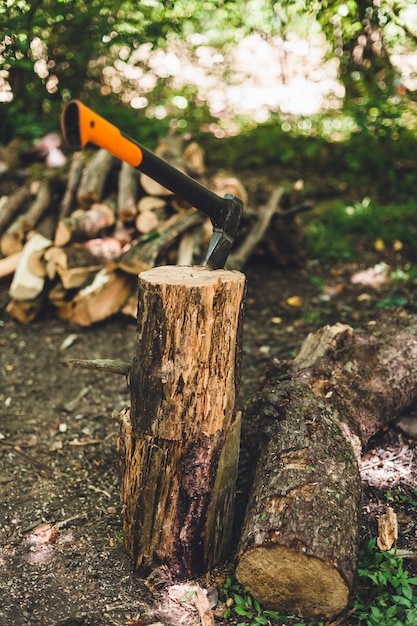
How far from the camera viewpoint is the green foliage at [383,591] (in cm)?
217

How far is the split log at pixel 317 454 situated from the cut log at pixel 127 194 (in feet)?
6.85

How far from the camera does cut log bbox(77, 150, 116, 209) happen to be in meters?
4.68

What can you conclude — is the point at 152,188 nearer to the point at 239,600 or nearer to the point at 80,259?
the point at 80,259

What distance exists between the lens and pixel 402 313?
11.8 feet

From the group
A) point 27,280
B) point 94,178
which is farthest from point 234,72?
point 27,280

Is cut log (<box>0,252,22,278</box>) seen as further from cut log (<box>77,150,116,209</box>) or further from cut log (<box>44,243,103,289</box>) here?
cut log (<box>77,150,116,209</box>)

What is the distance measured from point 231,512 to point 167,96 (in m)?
6.15

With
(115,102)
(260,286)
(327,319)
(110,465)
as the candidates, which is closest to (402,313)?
(327,319)

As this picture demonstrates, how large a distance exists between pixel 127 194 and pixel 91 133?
2.59 metres

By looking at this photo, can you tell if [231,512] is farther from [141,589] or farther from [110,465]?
[110,465]

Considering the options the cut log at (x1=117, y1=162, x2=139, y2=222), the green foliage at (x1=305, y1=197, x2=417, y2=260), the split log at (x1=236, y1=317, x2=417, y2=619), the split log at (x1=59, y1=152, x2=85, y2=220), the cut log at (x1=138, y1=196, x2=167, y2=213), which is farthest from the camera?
the green foliage at (x1=305, y1=197, x2=417, y2=260)

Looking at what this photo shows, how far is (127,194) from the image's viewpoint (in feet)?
15.3

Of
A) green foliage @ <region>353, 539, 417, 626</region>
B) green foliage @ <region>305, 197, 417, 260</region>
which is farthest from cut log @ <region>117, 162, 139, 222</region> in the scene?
green foliage @ <region>353, 539, 417, 626</region>

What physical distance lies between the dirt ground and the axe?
55.1 inches
